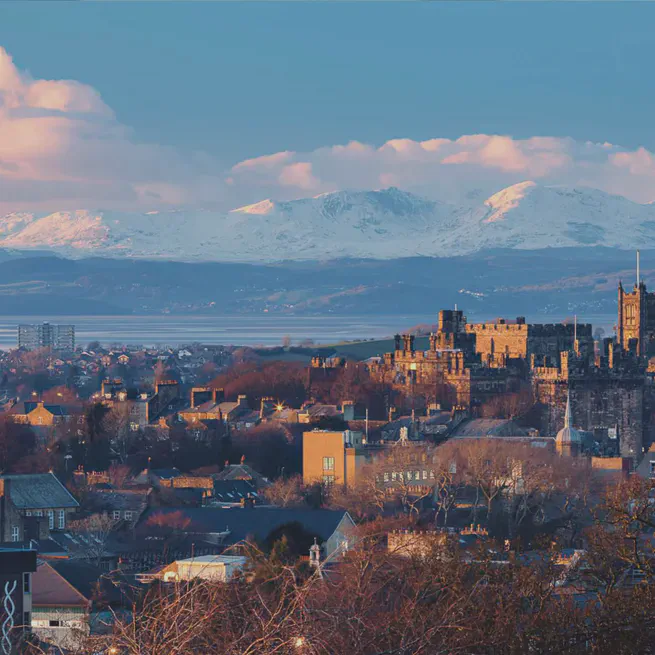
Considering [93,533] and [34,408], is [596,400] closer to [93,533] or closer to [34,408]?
[34,408]

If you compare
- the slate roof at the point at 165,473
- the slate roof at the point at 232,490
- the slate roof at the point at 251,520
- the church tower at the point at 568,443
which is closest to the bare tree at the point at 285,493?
the slate roof at the point at 232,490

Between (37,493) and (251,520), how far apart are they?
309 inches

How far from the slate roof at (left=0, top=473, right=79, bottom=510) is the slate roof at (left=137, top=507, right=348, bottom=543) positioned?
9.07ft

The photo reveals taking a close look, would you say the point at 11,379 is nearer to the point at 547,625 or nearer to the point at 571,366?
the point at 571,366

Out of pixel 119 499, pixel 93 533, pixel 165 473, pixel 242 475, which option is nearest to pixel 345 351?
pixel 165 473

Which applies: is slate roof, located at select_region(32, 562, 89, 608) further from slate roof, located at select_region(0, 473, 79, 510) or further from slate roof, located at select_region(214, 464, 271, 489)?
slate roof, located at select_region(214, 464, 271, 489)

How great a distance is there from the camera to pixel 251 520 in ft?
209

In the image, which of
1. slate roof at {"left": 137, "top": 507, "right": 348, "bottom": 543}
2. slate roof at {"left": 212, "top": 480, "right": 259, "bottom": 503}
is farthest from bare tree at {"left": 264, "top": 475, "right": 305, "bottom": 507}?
slate roof at {"left": 137, "top": 507, "right": 348, "bottom": 543}

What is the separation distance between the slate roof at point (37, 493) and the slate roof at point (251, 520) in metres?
2.77

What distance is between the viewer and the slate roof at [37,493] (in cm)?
6694

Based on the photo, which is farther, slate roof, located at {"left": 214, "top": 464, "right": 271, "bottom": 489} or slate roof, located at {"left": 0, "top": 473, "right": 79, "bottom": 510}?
slate roof, located at {"left": 214, "top": 464, "right": 271, "bottom": 489}

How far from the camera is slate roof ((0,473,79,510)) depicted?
66.9 m

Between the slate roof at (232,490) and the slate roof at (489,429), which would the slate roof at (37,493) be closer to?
the slate roof at (232,490)

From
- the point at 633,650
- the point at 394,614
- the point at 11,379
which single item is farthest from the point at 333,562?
the point at 11,379
